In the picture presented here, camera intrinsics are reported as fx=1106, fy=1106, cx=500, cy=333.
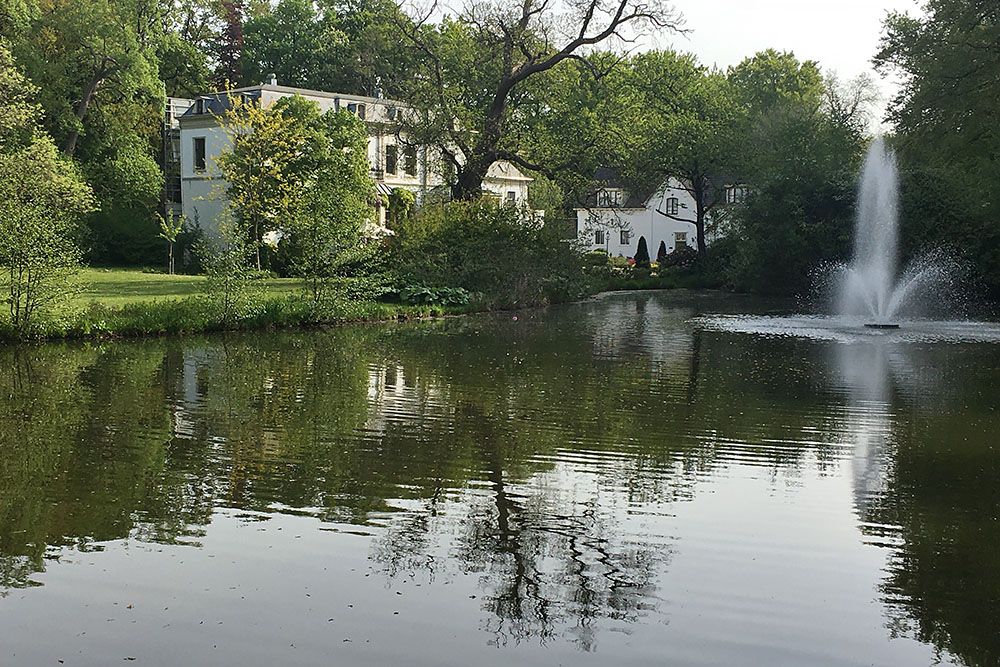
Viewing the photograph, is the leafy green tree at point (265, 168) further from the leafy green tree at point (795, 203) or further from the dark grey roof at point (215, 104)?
the leafy green tree at point (795, 203)

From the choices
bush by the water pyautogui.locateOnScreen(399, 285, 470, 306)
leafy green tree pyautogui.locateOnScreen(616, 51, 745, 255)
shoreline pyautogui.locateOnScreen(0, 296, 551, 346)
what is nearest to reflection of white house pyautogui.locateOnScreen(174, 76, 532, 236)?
leafy green tree pyautogui.locateOnScreen(616, 51, 745, 255)

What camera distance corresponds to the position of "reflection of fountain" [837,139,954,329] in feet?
115

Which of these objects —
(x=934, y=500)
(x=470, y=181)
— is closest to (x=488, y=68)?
(x=470, y=181)

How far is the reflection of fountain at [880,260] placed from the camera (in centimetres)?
3516

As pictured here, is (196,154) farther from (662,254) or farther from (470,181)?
(662,254)

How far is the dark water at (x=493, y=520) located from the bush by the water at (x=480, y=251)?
16030 millimetres

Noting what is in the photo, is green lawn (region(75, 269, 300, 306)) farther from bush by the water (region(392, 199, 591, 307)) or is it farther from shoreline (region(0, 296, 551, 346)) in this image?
bush by the water (region(392, 199, 591, 307))

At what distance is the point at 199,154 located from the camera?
50344 mm

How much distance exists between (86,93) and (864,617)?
48578 millimetres

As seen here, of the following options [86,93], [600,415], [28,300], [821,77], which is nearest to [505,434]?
[600,415]

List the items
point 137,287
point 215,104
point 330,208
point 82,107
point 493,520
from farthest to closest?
1. point 215,104
2. point 82,107
3. point 137,287
4. point 330,208
5. point 493,520

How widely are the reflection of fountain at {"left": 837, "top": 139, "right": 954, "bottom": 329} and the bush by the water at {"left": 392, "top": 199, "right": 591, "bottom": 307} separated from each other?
378 inches

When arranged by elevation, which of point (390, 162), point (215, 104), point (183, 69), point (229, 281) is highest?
point (183, 69)

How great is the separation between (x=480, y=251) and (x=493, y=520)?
24.8 m
